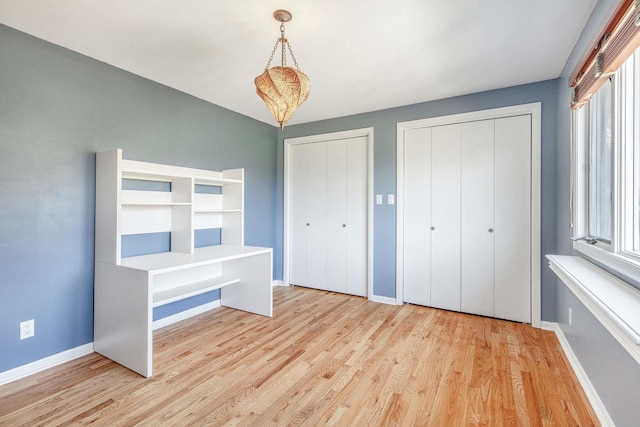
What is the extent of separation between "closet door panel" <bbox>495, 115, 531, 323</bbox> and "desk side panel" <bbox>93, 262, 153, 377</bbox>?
300 centimetres

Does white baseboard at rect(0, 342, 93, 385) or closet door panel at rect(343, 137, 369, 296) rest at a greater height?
closet door panel at rect(343, 137, 369, 296)

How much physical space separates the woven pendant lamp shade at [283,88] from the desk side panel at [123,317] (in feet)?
4.46

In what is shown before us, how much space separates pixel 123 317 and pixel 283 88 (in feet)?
6.18

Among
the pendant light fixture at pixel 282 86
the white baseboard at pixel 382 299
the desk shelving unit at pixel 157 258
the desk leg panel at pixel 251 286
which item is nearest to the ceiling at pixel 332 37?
the pendant light fixture at pixel 282 86

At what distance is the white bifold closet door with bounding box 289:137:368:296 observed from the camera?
3777 millimetres

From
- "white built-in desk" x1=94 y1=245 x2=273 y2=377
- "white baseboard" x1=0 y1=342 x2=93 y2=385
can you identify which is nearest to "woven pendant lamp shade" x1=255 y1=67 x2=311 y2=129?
"white built-in desk" x1=94 y1=245 x2=273 y2=377

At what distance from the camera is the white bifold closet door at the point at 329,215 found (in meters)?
3.78

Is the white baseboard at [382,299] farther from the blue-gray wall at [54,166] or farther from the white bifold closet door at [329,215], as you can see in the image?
the blue-gray wall at [54,166]

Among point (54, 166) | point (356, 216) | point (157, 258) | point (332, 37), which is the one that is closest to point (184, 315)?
point (157, 258)

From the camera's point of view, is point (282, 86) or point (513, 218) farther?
point (513, 218)

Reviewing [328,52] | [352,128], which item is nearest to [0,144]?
[328,52]

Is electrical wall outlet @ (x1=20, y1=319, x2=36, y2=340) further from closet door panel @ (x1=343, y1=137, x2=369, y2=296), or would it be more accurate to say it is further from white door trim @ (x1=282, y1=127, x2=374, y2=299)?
closet door panel @ (x1=343, y1=137, x2=369, y2=296)

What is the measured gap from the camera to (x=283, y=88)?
69.7 inches

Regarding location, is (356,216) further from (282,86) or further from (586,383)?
(586,383)
